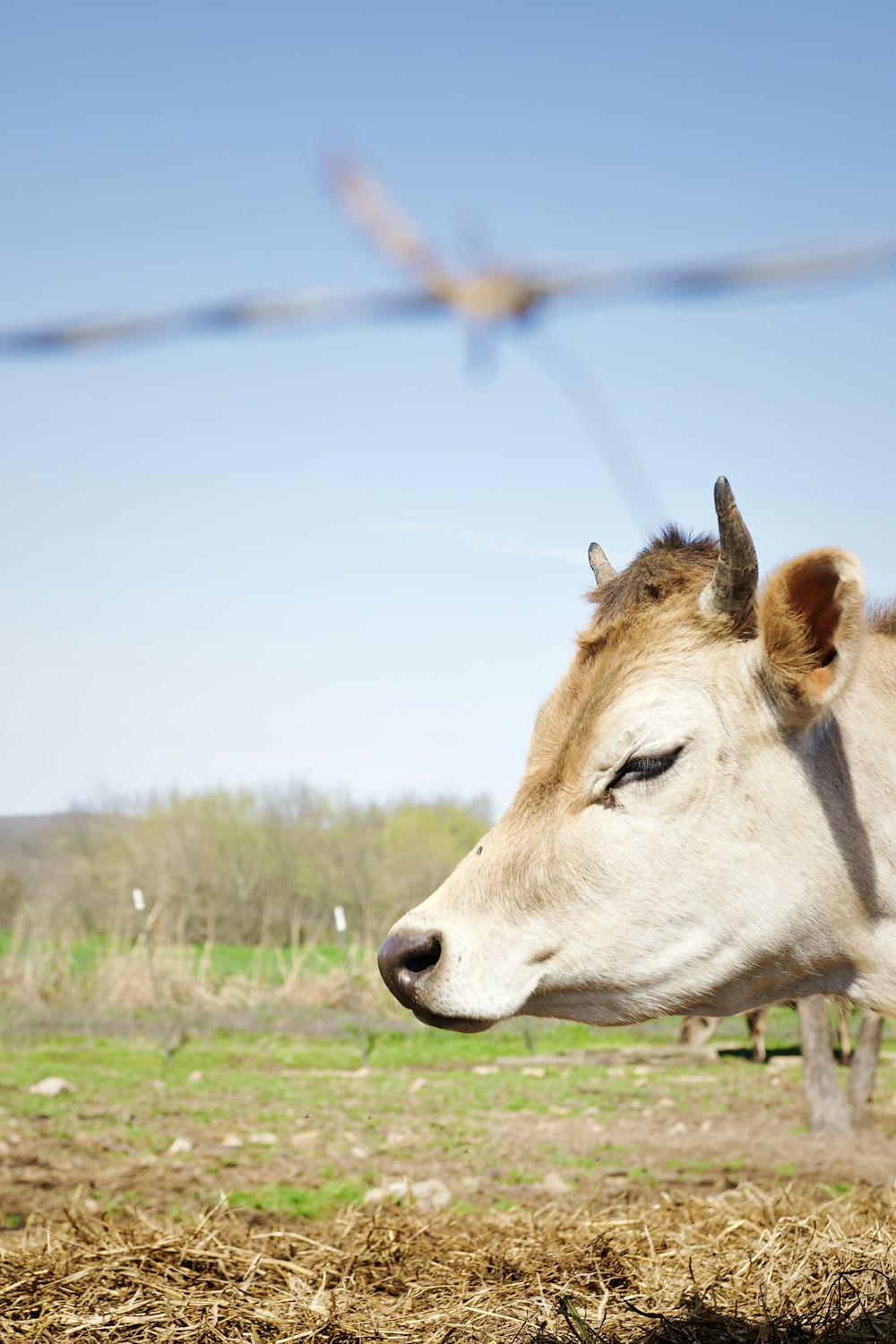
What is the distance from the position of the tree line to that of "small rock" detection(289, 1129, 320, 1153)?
53.2ft

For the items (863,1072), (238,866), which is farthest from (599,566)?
(238,866)

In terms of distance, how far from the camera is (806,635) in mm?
3055

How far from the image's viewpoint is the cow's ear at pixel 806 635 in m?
2.96

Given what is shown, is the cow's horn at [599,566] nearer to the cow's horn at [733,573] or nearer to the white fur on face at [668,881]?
the cow's horn at [733,573]

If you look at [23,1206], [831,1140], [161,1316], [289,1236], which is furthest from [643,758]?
[831,1140]

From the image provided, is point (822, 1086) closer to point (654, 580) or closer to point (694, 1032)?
point (694, 1032)

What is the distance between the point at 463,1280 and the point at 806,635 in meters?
2.86

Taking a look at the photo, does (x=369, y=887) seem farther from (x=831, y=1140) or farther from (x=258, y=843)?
(x=831, y=1140)

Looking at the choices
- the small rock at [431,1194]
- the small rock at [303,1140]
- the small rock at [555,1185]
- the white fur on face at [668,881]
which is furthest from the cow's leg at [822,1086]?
the white fur on face at [668,881]

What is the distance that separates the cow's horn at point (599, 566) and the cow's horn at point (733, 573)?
0.98 metres

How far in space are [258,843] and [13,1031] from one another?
1966 centimetres

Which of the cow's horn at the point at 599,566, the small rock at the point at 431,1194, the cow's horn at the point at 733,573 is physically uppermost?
the cow's horn at the point at 599,566

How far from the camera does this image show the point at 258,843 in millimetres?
40812

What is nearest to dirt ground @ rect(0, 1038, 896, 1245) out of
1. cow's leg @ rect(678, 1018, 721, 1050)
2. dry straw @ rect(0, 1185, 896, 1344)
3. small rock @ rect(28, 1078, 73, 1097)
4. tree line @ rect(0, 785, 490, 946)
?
small rock @ rect(28, 1078, 73, 1097)
